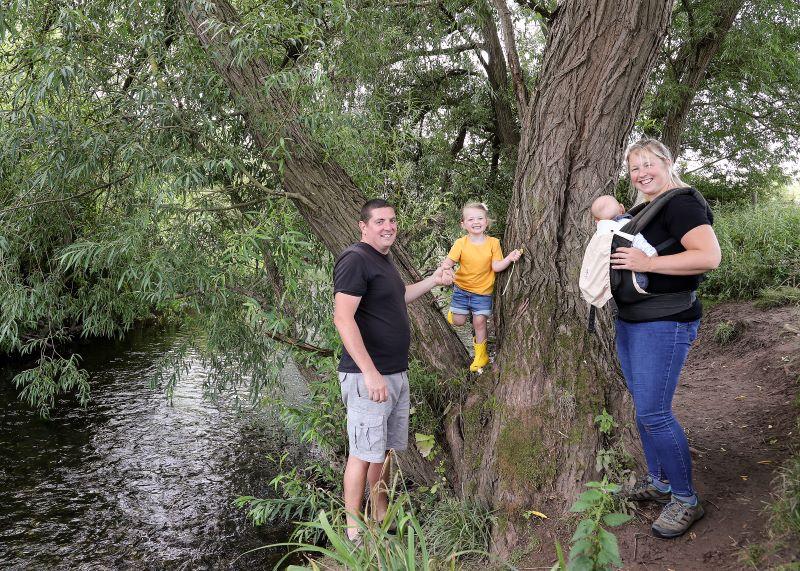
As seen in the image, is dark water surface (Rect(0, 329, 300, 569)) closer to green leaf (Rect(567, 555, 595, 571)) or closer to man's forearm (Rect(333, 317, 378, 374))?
man's forearm (Rect(333, 317, 378, 374))

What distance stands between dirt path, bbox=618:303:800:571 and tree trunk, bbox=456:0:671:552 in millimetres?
549

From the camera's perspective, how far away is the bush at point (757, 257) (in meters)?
7.10

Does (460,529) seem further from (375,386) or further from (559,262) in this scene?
(559,262)

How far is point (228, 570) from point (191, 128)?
3252 millimetres

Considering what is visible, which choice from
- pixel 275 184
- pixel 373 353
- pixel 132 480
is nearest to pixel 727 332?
pixel 373 353

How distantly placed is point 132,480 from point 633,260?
17.7ft

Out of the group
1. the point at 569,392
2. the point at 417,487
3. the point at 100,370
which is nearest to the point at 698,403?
the point at 569,392

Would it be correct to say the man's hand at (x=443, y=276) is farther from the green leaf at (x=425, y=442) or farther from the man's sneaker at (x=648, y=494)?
the man's sneaker at (x=648, y=494)

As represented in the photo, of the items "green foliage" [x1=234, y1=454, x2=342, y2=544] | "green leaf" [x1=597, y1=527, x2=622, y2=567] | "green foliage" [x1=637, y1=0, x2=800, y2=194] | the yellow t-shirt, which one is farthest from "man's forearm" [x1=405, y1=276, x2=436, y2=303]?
"green foliage" [x1=637, y1=0, x2=800, y2=194]

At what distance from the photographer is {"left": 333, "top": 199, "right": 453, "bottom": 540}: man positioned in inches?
116

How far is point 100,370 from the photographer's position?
9.27m

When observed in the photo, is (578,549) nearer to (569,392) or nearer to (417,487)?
(569,392)

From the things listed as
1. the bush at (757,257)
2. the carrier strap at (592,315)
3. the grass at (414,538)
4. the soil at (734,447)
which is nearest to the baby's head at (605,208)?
the carrier strap at (592,315)

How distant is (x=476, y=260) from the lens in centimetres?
349
